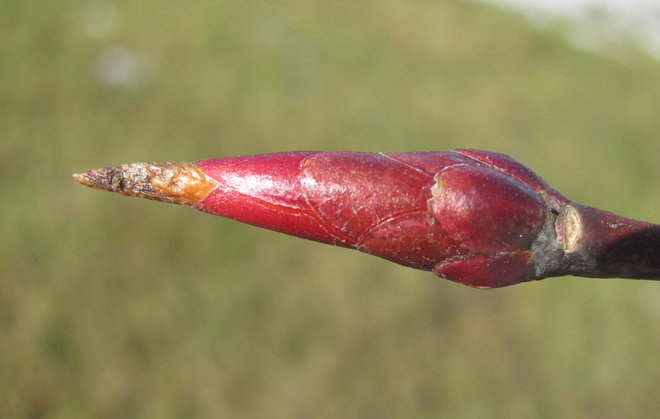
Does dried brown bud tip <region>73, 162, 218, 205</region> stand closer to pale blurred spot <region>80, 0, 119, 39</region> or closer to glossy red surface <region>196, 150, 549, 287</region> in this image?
glossy red surface <region>196, 150, 549, 287</region>

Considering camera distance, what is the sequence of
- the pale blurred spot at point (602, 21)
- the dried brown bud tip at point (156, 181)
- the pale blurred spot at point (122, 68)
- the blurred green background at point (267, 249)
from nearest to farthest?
the dried brown bud tip at point (156, 181)
the blurred green background at point (267, 249)
the pale blurred spot at point (122, 68)
the pale blurred spot at point (602, 21)

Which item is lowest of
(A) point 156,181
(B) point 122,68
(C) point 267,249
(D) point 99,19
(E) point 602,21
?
(C) point 267,249

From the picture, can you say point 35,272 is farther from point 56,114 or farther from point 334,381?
point 334,381

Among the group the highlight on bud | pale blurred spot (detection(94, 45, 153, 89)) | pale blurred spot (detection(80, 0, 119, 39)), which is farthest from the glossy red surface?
pale blurred spot (detection(80, 0, 119, 39))

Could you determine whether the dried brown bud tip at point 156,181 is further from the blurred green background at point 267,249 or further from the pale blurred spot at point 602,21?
the pale blurred spot at point 602,21

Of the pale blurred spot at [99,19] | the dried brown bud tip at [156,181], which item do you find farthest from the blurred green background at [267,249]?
the dried brown bud tip at [156,181]

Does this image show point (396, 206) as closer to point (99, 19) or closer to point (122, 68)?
point (122, 68)

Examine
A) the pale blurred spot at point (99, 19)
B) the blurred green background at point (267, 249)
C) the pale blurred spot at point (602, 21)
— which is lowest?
the blurred green background at point (267, 249)

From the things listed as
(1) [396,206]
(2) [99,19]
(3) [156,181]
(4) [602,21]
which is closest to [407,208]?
(1) [396,206]

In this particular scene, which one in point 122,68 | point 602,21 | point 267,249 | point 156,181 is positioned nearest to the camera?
point 156,181
